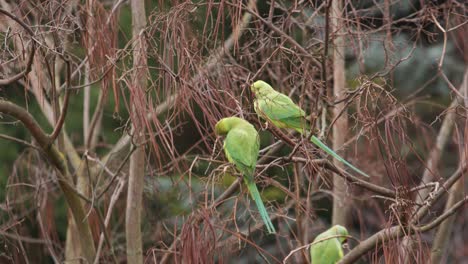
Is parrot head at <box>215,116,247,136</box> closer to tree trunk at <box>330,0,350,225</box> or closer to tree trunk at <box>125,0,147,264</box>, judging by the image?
tree trunk at <box>125,0,147,264</box>

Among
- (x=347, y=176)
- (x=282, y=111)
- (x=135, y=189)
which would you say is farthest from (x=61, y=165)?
(x=347, y=176)

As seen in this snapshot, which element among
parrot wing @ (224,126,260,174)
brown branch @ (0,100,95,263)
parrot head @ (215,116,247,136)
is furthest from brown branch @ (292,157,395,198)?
brown branch @ (0,100,95,263)

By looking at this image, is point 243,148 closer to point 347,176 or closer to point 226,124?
point 226,124

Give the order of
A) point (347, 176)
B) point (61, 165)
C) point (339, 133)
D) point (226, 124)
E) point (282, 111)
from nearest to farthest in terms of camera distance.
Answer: point (226, 124)
point (347, 176)
point (282, 111)
point (61, 165)
point (339, 133)

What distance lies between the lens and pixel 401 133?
3848mm

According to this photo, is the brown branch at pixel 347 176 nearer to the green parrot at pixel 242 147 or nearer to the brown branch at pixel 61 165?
the green parrot at pixel 242 147

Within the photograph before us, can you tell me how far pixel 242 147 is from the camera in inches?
173

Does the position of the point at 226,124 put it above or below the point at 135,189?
above

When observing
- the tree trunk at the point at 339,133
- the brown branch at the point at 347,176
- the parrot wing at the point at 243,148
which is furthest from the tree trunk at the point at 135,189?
the tree trunk at the point at 339,133

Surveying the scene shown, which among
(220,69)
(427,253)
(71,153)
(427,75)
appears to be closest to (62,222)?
(71,153)

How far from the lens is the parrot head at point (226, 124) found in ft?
14.1

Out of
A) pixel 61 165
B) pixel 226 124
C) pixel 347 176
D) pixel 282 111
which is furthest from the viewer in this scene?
pixel 61 165

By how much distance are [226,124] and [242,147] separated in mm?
155

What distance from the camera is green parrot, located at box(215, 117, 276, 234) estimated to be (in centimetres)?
433
